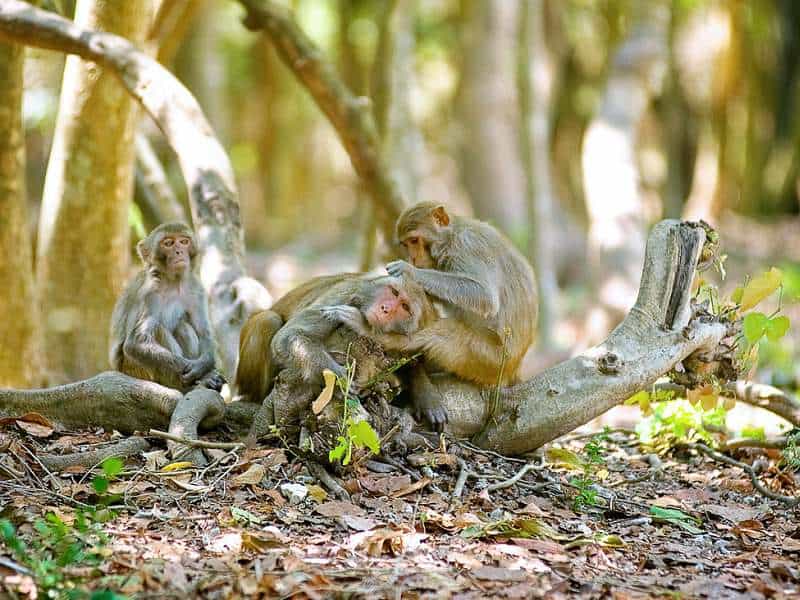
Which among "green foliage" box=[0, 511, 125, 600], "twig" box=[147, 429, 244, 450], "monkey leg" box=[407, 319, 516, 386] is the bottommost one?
"green foliage" box=[0, 511, 125, 600]

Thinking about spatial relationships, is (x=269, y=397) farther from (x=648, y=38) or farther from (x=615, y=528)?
(x=648, y=38)

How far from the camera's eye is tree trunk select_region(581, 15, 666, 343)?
11398 mm

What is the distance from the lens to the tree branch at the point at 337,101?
8445 mm

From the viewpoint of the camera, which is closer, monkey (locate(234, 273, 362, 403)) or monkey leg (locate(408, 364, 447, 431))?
monkey leg (locate(408, 364, 447, 431))

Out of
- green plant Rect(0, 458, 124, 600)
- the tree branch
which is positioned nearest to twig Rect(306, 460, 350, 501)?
green plant Rect(0, 458, 124, 600)

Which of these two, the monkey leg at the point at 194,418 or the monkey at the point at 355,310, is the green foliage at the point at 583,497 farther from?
the monkey leg at the point at 194,418

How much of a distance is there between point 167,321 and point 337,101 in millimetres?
2786

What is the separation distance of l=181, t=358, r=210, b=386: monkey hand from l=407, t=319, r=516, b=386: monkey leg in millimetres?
1587

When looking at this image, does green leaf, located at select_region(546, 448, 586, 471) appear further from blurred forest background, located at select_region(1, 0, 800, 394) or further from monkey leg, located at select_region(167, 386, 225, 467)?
monkey leg, located at select_region(167, 386, 225, 467)

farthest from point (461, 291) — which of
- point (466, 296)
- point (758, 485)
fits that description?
point (758, 485)

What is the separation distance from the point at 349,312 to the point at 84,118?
335 centimetres

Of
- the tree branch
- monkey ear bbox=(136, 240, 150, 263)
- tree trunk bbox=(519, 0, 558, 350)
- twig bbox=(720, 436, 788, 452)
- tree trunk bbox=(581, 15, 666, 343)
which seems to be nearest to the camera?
twig bbox=(720, 436, 788, 452)

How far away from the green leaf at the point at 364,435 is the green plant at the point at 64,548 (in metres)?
1.12

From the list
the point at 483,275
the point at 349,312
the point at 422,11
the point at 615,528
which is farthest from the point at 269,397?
the point at 422,11
